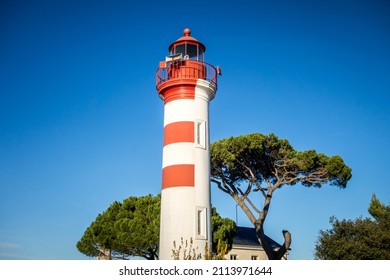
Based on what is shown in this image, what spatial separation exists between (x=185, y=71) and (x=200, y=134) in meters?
2.75

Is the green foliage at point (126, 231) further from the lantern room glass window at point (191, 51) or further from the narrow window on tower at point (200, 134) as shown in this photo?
the lantern room glass window at point (191, 51)

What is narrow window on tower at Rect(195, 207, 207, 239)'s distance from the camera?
16891mm

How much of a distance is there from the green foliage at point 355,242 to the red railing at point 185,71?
11.4 meters

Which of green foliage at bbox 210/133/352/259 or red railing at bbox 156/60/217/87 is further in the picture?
green foliage at bbox 210/133/352/259

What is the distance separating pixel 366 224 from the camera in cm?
2381

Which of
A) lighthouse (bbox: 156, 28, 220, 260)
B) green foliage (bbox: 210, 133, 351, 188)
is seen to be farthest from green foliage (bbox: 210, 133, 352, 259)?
lighthouse (bbox: 156, 28, 220, 260)

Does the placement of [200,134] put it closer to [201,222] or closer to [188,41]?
[201,222]

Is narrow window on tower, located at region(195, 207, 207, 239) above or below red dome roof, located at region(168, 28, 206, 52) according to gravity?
below

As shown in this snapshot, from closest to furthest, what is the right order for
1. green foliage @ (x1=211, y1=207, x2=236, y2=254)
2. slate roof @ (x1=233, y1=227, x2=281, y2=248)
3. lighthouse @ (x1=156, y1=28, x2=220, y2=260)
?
lighthouse @ (x1=156, y1=28, x2=220, y2=260) → green foliage @ (x1=211, y1=207, x2=236, y2=254) → slate roof @ (x1=233, y1=227, x2=281, y2=248)

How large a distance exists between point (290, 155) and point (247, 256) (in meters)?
17.2

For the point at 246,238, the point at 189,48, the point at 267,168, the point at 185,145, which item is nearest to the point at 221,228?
the point at 267,168

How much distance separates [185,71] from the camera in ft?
60.7

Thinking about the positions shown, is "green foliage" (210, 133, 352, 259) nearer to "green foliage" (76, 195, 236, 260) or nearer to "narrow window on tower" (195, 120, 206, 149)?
"green foliage" (76, 195, 236, 260)
